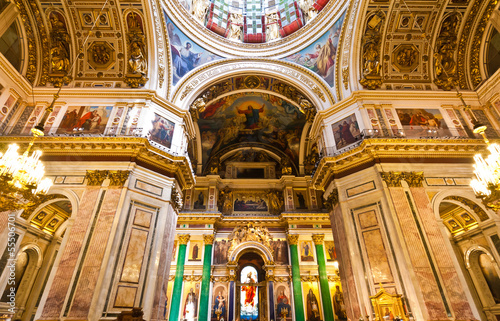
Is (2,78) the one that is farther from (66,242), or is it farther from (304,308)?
(304,308)

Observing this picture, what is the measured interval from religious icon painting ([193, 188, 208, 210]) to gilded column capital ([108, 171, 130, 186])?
26.9ft

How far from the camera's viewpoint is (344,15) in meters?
11.8

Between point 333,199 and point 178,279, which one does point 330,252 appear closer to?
point 333,199

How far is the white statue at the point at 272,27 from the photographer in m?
15.0

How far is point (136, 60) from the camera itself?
11.0 m

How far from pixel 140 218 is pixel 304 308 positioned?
965 cm

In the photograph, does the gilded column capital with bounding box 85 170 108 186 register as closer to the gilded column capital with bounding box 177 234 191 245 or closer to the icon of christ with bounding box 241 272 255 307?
the gilded column capital with bounding box 177 234 191 245

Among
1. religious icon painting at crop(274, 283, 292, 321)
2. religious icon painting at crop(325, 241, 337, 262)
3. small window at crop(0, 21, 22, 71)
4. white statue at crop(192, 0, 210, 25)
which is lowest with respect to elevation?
religious icon painting at crop(274, 283, 292, 321)

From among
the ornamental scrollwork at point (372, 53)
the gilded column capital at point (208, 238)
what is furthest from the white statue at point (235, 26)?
the gilded column capital at point (208, 238)

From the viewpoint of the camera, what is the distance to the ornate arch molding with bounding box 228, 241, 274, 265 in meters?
15.1

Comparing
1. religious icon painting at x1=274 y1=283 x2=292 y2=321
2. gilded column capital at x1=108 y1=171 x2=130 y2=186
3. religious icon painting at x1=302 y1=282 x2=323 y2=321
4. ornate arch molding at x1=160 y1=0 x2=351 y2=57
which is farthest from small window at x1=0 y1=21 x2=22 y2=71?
religious icon painting at x1=302 y1=282 x2=323 y2=321

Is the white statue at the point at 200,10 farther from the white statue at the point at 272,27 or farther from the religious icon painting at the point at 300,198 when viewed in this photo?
the religious icon painting at the point at 300,198

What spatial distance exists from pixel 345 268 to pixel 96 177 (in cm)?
853

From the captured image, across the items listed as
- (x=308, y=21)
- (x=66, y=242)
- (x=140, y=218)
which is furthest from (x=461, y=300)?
(x=308, y=21)
